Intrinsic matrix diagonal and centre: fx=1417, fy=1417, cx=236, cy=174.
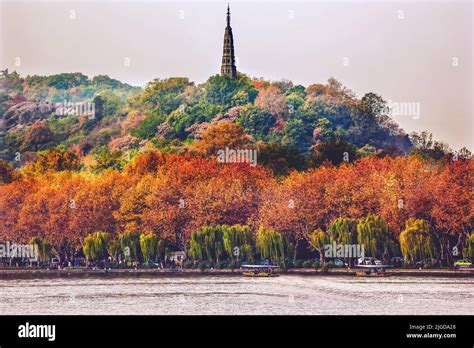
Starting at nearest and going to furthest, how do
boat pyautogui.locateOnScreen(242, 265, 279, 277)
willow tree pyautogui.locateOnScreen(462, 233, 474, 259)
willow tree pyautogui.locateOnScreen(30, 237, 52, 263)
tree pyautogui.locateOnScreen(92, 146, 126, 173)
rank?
boat pyautogui.locateOnScreen(242, 265, 279, 277)
willow tree pyautogui.locateOnScreen(462, 233, 474, 259)
willow tree pyautogui.locateOnScreen(30, 237, 52, 263)
tree pyautogui.locateOnScreen(92, 146, 126, 173)

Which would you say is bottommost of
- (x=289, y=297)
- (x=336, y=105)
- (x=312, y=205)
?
(x=289, y=297)

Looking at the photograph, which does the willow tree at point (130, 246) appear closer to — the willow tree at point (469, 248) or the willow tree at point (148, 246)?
the willow tree at point (148, 246)

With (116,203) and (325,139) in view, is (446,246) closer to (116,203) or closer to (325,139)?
(116,203)

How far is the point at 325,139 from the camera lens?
108875mm

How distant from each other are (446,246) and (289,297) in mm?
18745

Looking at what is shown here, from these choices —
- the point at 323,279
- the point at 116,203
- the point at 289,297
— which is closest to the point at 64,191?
the point at 116,203

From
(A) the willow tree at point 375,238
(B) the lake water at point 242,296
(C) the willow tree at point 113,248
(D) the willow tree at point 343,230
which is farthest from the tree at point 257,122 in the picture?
(B) the lake water at point 242,296

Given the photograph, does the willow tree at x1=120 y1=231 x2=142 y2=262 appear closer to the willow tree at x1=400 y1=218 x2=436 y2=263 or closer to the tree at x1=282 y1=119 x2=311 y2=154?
the willow tree at x1=400 y1=218 x2=436 y2=263

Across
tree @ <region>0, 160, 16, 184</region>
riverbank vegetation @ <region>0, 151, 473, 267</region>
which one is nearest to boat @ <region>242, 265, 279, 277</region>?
riverbank vegetation @ <region>0, 151, 473, 267</region>

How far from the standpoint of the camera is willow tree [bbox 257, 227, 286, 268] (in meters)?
82.6

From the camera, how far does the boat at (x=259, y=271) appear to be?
7850cm

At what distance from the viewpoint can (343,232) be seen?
81.2 m

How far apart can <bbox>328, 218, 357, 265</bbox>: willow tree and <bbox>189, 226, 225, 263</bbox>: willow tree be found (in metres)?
6.70

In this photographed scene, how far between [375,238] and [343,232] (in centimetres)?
192
